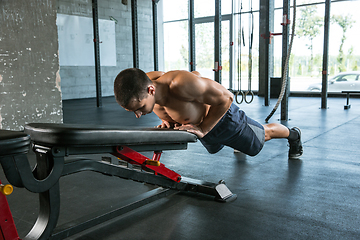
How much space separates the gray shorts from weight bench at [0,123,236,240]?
10.9 inches

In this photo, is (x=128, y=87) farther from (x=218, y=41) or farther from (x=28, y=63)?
(x=218, y=41)

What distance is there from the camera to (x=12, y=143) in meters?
0.95

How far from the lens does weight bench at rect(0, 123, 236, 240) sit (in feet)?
3.31

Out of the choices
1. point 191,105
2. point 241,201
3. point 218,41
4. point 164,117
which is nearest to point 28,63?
point 164,117

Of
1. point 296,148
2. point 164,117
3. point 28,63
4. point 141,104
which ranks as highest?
point 28,63

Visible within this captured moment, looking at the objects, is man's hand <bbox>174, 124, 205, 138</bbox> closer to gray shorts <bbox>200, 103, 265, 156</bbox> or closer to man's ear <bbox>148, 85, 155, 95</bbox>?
gray shorts <bbox>200, 103, 265, 156</bbox>

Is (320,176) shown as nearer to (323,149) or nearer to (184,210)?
(323,149)

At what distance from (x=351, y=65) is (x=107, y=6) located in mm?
7276

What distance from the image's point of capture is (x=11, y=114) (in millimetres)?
3672

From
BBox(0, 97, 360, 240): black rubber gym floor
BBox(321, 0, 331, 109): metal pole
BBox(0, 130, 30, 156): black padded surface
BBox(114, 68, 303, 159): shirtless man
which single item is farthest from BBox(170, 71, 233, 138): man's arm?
BBox(321, 0, 331, 109): metal pole

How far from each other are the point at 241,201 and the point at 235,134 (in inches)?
16.4

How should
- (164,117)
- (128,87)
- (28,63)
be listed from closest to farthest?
(128,87), (164,117), (28,63)

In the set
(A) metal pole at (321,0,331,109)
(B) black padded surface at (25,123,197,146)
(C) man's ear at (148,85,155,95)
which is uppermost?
(A) metal pole at (321,0,331,109)

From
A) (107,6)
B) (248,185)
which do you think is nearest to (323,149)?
(248,185)
